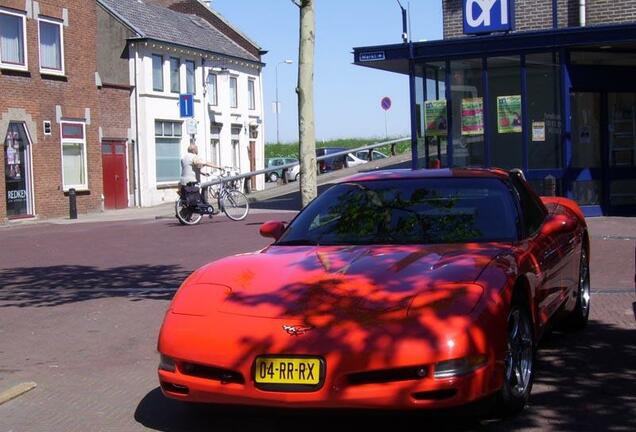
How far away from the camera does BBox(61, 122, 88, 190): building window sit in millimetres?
29656

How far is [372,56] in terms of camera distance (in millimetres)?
20047

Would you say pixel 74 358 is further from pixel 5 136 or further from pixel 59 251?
pixel 5 136

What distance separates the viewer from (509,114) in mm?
19422

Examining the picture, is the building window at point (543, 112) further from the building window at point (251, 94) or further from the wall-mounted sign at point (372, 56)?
the building window at point (251, 94)

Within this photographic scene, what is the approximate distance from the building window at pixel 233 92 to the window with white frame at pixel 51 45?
42.7ft

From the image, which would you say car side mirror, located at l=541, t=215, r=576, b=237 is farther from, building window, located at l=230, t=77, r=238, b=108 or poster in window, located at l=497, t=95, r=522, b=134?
building window, located at l=230, t=77, r=238, b=108

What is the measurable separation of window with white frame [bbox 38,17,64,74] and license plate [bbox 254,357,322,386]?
25384mm

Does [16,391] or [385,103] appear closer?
[16,391]

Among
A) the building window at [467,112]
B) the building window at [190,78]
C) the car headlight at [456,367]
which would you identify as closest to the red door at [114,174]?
the building window at [190,78]

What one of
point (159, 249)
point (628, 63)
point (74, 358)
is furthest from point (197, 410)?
point (628, 63)

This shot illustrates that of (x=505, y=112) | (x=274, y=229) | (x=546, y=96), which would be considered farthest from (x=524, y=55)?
(x=274, y=229)

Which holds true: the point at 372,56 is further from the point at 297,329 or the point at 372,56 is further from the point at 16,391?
the point at 297,329

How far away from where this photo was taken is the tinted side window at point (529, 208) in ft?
21.8

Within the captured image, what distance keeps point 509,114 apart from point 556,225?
1316cm
